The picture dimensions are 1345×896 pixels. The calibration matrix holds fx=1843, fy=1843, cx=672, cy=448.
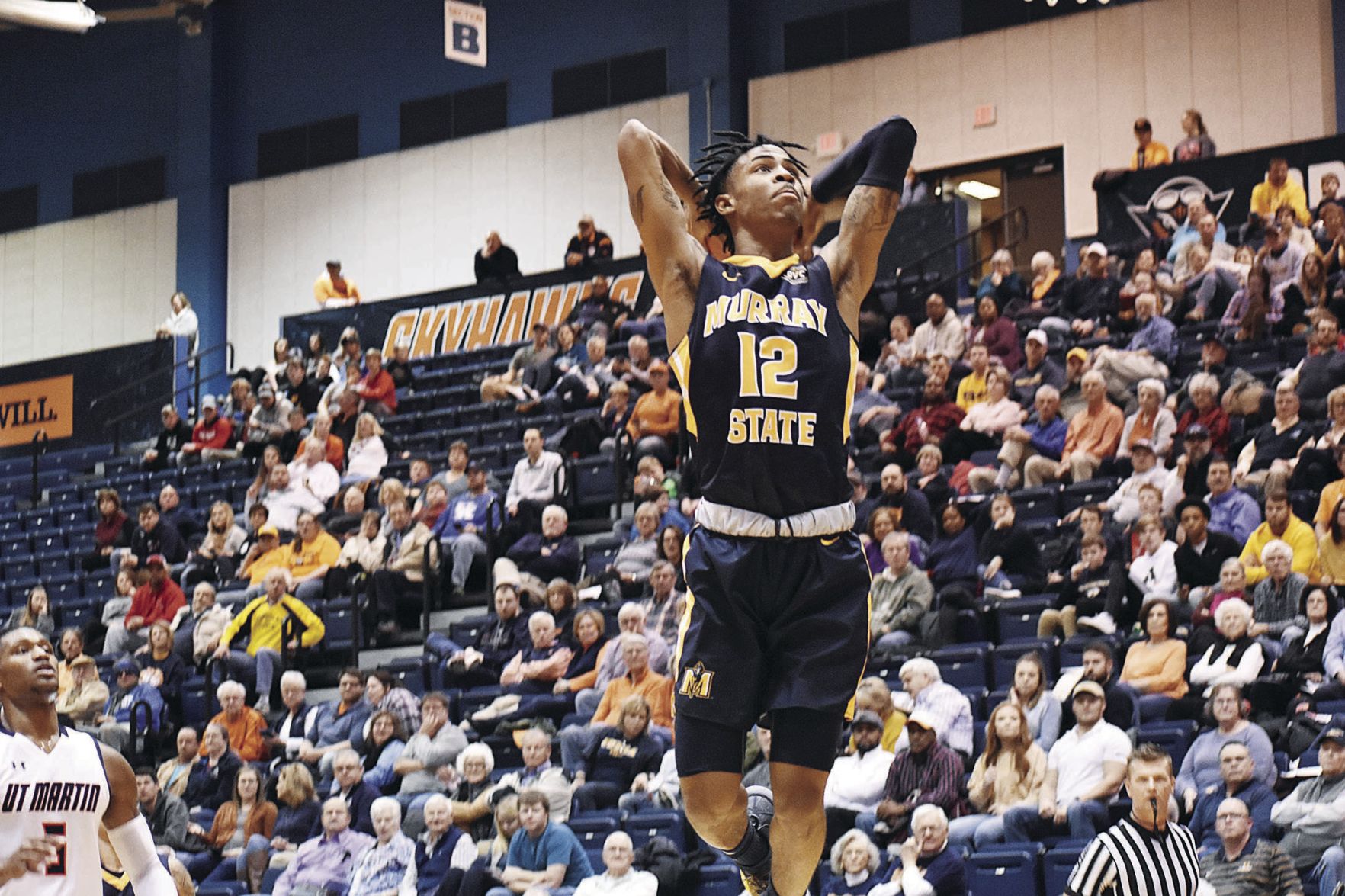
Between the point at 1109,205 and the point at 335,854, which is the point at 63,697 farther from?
the point at 1109,205

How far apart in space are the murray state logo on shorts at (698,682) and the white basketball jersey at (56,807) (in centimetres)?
228

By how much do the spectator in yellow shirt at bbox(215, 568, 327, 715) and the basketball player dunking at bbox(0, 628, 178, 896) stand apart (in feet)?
28.4

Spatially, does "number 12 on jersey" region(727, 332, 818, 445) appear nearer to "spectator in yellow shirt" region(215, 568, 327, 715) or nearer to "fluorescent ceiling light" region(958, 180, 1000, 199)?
"spectator in yellow shirt" region(215, 568, 327, 715)

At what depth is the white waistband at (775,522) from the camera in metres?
5.28

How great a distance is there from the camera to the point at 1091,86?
20625 mm

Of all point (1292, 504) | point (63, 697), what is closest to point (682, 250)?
point (1292, 504)

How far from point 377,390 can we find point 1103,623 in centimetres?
997

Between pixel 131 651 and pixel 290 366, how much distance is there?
A: 4.76 metres

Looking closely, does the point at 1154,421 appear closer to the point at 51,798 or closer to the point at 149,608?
the point at 51,798

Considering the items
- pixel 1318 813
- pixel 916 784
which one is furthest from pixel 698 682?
pixel 916 784

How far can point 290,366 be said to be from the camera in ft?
66.0

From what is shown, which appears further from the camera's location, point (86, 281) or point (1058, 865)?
point (86, 281)

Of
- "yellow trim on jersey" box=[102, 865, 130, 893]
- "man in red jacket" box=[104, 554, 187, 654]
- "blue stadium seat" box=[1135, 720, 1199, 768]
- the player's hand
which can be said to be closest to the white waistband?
the player's hand

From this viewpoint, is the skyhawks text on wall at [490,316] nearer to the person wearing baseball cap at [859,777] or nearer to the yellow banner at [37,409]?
the yellow banner at [37,409]
